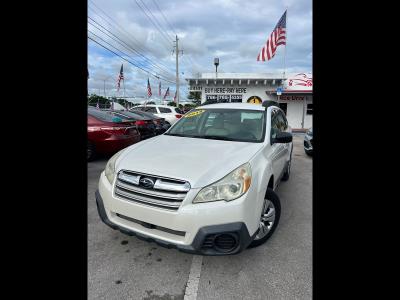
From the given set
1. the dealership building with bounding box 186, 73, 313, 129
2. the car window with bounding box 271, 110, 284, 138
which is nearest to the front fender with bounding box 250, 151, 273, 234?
the car window with bounding box 271, 110, 284, 138

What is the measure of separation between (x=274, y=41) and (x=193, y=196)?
15.3 meters

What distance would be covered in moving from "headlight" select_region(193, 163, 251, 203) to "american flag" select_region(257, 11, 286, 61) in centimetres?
1424

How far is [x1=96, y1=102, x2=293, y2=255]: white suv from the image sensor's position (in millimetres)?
2121

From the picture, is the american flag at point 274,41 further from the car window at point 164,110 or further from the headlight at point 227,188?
the headlight at point 227,188

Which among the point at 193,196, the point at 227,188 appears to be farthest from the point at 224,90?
the point at 193,196

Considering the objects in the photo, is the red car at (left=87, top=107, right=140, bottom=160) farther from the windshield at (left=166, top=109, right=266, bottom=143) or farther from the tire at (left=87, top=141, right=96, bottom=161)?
the windshield at (left=166, top=109, right=266, bottom=143)

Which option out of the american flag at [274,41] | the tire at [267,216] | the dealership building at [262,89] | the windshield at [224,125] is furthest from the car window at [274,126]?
the dealership building at [262,89]

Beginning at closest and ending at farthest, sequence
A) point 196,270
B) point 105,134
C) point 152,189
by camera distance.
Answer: point 152,189, point 196,270, point 105,134

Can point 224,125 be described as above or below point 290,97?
below

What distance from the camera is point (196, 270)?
2.40 m

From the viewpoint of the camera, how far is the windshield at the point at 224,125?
11.2ft

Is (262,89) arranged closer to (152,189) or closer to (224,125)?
(224,125)
